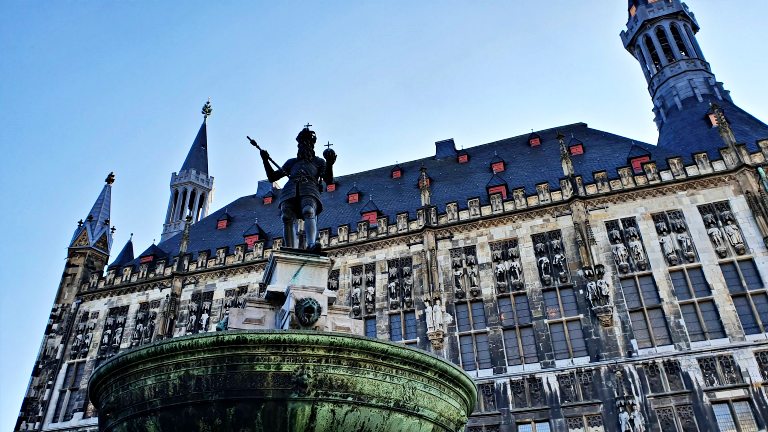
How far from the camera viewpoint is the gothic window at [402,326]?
2211 centimetres

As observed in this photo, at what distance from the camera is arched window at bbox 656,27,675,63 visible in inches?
1256

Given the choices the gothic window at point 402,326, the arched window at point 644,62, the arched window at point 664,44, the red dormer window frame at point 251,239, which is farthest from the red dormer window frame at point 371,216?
the arched window at point 664,44

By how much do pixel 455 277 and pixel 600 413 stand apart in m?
7.38

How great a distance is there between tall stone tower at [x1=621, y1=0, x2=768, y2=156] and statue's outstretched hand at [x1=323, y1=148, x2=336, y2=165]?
20560 millimetres

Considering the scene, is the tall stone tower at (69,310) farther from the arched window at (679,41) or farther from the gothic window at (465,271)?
the arched window at (679,41)

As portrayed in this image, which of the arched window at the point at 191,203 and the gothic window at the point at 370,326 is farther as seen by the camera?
the arched window at the point at 191,203

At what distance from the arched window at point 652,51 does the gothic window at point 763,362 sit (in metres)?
19.7

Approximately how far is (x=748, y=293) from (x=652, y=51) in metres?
18.8

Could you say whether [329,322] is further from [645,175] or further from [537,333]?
[645,175]

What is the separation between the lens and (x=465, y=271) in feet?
74.9

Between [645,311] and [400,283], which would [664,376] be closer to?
[645,311]

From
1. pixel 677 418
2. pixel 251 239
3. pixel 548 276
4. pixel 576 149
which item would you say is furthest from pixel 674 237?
pixel 251 239

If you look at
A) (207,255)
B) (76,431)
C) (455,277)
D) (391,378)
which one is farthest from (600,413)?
(76,431)

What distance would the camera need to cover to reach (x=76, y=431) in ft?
78.1
